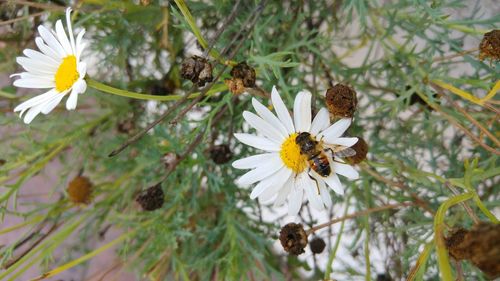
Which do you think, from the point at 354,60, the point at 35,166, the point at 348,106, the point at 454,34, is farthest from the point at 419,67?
the point at 354,60

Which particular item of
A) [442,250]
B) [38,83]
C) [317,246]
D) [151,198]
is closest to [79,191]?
[151,198]

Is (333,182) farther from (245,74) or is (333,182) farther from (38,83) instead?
(38,83)

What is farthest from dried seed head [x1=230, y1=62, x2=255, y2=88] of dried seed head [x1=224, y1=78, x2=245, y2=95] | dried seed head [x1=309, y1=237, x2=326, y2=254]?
dried seed head [x1=309, y1=237, x2=326, y2=254]

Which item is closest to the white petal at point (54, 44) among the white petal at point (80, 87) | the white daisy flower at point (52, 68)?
the white daisy flower at point (52, 68)

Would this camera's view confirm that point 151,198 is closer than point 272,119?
No

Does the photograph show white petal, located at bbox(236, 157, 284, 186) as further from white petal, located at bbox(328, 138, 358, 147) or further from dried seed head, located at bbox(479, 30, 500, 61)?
dried seed head, located at bbox(479, 30, 500, 61)
